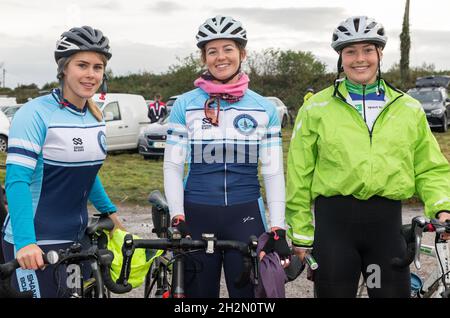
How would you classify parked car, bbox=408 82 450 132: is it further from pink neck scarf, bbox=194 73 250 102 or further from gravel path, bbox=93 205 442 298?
pink neck scarf, bbox=194 73 250 102

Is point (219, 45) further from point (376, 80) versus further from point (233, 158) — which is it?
point (376, 80)

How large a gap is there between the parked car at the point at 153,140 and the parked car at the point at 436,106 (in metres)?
11.2

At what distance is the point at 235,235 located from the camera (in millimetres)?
3684

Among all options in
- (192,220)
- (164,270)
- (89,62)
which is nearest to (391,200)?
(192,220)

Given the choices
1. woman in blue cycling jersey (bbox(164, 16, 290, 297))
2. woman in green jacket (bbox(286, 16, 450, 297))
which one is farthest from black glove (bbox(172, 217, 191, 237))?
woman in green jacket (bbox(286, 16, 450, 297))

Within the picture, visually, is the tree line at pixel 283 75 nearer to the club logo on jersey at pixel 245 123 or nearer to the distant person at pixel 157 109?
the distant person at pixel 157 109

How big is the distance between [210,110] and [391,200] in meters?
1.22

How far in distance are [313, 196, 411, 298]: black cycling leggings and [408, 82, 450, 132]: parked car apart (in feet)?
67.2

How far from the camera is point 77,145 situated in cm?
338

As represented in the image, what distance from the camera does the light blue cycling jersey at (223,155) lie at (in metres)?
3.65

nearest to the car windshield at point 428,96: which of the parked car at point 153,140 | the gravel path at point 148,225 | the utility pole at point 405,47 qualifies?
the parked car at point 153,140

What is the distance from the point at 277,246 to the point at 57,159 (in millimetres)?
1298

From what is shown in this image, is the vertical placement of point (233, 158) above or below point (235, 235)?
above

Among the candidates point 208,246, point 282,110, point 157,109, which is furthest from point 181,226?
point 282,110
